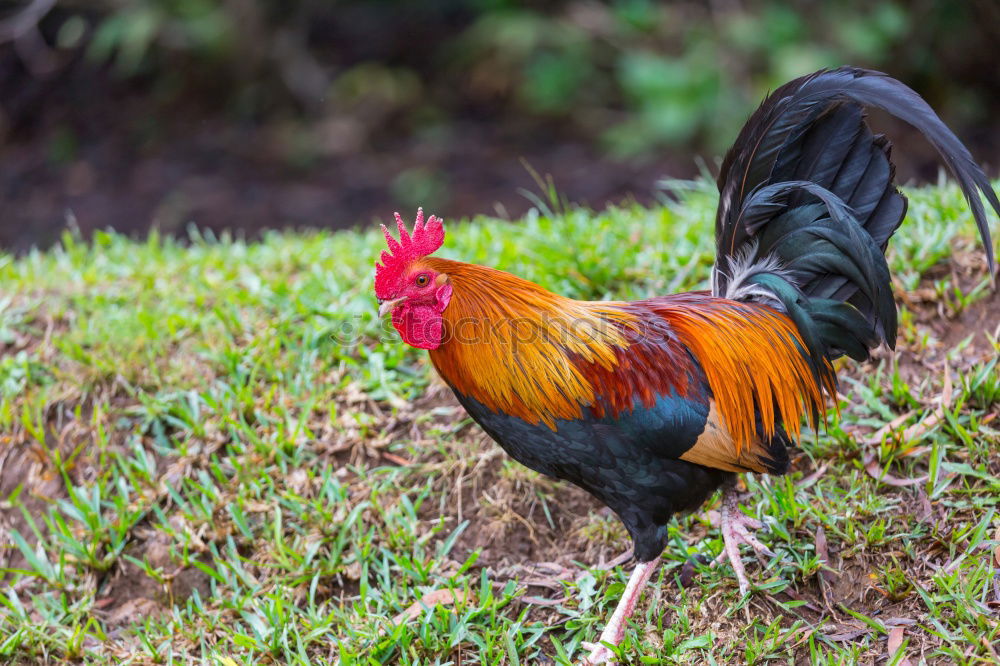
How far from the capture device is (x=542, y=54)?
30.7 feet

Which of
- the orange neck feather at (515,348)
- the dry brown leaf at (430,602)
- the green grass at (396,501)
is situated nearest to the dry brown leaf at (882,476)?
the green grass at (396,501)

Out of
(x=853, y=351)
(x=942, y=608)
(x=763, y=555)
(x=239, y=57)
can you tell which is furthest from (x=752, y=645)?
(x=239, y=57)

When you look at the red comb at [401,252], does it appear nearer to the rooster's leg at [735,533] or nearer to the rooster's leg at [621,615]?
the rooster's leg at [621,615]

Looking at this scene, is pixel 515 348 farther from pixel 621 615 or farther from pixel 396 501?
pixel 396 501

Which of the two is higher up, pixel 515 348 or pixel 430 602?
pixel 515 348

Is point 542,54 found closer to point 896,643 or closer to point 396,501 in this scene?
point 396,501

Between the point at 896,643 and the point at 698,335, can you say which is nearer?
the point at 896,643

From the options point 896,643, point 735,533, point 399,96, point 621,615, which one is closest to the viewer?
point 896,643

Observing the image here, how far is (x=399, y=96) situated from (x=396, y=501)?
702 centimetres

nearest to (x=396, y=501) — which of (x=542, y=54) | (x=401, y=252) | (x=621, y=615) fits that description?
(x=621, y=615)

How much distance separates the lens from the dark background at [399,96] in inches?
329

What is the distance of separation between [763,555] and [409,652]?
1.32 m

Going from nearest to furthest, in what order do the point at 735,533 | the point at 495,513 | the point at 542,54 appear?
the point at 735,533, the point at 495,513, the point at 542,54

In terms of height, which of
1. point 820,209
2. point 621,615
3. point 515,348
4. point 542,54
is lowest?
point 621,615
